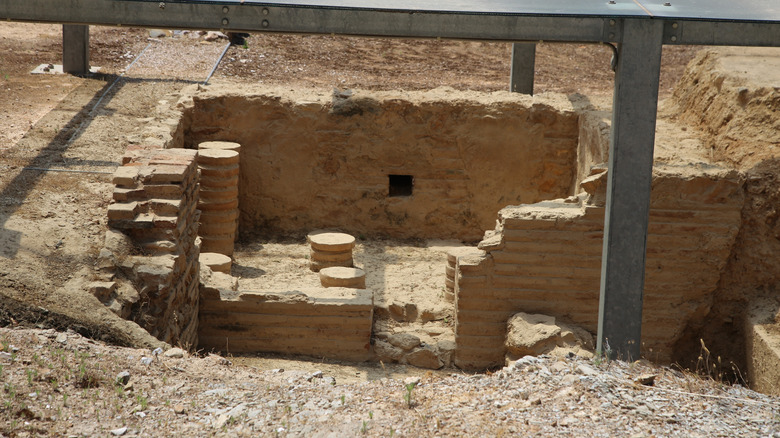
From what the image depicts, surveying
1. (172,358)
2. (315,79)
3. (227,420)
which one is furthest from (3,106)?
(227,420)

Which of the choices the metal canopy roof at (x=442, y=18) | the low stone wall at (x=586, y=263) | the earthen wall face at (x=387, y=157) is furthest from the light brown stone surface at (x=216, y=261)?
the metal canopy roof at (x=442, y=18)

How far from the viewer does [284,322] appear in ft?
24.4

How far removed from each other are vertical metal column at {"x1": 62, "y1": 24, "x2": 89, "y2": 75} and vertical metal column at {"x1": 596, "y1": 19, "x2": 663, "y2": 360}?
8880 mm

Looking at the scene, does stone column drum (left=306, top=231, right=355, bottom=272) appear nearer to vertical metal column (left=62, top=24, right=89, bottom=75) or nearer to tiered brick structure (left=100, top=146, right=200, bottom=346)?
Result: tiered brick structure (left=100, top=146, right=200, bottom=346)

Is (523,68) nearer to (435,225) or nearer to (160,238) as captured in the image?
(435,225)

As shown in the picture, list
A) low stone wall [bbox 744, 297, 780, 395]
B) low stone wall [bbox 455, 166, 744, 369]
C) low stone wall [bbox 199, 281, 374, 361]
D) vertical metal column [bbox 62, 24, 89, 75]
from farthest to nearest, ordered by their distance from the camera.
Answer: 1. vertical metal column [bbox 62, 24, 89, 75]
2. low stone wall [bbox 199, 281, 374, 361]
3. low stone wall [bbox 455, 166, 744, 369]
4. low stone wall [bbox 744, 297, 780, 395]

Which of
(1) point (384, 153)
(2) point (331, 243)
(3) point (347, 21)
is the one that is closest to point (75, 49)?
(1) point (384, 153)

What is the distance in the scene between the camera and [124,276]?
5.78 meters

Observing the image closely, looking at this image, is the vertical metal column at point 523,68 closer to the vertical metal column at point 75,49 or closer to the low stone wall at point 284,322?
the low stone wall at point 284,322

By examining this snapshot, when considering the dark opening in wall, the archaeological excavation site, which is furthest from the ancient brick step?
the dark opening in wall

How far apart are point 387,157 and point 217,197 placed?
7.85 feet

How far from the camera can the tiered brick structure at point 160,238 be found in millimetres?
5793

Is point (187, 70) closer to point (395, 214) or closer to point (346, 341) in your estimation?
point (395, 214)

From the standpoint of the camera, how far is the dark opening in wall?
11.0m
